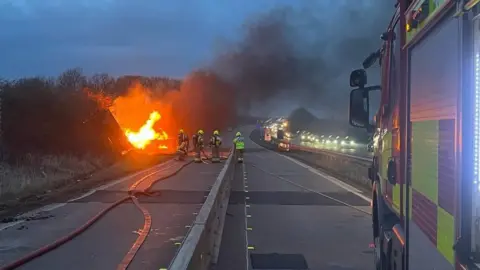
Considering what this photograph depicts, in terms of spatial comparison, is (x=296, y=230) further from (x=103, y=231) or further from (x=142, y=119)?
(x=142, y=119)

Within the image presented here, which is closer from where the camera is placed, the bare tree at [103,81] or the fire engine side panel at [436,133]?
the fire engine side panel at [436,133]

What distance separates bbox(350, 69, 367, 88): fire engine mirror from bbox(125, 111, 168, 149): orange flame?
3768 cm

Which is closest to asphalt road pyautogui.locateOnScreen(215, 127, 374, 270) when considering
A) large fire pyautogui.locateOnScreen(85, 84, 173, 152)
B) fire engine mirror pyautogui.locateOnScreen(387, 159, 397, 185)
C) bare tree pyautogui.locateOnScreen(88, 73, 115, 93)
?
fire engine mirror pyautogui.locateOnScreen(387, 159, 397, 185)

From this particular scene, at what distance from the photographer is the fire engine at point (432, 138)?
2414 millimetres

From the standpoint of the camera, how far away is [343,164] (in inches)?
1115

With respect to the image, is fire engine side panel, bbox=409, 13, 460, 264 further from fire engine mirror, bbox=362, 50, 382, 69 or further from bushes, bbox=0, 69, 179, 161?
bushes, bbox=0, 69, 179, 161

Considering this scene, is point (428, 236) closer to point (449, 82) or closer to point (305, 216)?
point (449, 82)

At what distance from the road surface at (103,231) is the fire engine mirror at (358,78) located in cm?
338

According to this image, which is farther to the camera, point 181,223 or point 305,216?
point 305,216

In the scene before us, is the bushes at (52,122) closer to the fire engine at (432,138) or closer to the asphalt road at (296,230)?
the asphalt road at (296,230)

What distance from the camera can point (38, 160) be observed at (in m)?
24.2

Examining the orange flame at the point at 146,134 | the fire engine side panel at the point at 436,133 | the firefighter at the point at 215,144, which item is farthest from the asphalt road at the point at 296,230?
the orange flame at the point at 146,134

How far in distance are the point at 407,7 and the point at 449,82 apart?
162cm

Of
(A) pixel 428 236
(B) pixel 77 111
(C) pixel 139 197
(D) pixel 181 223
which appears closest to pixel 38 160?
(B) pixel 77 111
